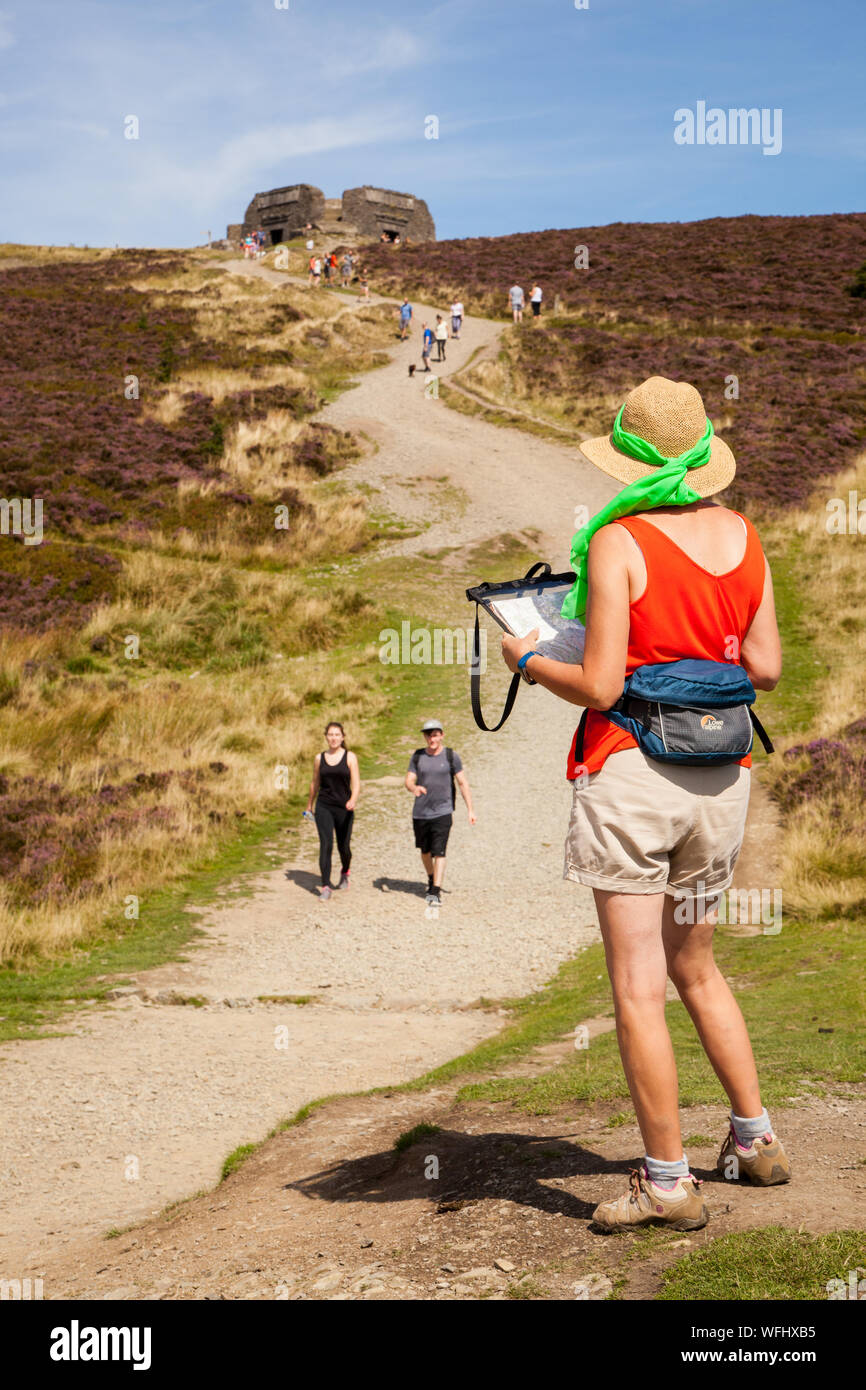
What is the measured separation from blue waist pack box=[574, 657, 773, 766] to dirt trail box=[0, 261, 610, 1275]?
3290mm

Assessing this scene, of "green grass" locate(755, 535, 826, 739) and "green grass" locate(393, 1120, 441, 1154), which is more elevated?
"green grass" locate(755, 535, 826, 739)

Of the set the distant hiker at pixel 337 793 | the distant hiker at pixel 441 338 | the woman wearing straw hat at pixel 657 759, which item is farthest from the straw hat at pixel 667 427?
the distant hiker at pixel 441 338

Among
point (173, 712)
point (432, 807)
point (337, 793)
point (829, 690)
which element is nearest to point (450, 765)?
point (432, 807)

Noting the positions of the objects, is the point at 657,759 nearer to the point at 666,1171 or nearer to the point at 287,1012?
the point at 666,1171

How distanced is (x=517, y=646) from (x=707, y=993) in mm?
1143

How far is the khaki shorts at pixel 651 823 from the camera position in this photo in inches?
112

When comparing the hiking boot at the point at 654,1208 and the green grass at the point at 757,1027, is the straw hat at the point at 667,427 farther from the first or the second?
the green grass at the point at 757,1027

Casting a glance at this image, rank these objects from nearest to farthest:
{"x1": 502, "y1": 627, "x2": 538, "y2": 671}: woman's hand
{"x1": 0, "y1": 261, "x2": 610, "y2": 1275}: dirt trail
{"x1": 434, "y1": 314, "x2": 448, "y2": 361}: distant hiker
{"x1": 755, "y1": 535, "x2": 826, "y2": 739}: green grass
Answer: {"x1": 502, "y1": 627, "x2": 538, "y2": 671}: woman's hand
{"x1": 0, "y1": 261, "x2": 610, "y2": 1275}: dirt trail
{"x1": 755, "y1": 535, "x2": 826, "y2": 739}: green grass
{"x1": 434, "y1": 314, "x2": 448, "y2": 361}: distant hiker

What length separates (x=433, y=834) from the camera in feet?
34.6

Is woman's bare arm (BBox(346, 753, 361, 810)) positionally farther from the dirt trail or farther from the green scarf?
the green scarf

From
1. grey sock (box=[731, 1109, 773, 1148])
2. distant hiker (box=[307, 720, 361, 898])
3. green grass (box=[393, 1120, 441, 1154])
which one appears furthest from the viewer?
distant hiker (box=[307, 720, 361, 898])

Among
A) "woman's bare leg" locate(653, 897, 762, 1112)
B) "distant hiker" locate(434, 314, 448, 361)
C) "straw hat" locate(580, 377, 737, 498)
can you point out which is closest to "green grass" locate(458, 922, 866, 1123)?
"woman's bare leg" locate(653, 897, 762, 1112)

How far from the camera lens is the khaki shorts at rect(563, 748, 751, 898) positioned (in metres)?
2.84

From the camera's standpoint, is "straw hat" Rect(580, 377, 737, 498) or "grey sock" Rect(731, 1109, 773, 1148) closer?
"straw hat" Rect(580, 377, 737, 498)
